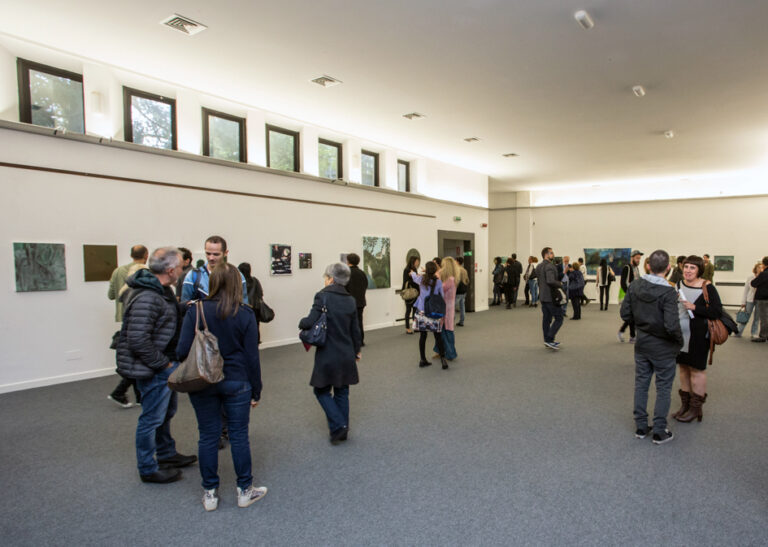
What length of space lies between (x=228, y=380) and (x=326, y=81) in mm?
5286

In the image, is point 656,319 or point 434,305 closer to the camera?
point 656,319

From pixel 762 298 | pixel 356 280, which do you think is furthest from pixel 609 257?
pixel 356 280

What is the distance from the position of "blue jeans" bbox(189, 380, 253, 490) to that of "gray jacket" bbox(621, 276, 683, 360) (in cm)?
357

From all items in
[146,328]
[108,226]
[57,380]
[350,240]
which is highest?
[108,226]

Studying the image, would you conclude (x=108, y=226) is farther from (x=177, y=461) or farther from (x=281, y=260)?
(x=177, y=461)

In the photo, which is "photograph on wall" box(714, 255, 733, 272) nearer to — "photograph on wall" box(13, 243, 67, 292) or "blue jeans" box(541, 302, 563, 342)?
"blue jeans" box(541, 302, 563, 342)

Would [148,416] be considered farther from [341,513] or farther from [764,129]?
[764,129]

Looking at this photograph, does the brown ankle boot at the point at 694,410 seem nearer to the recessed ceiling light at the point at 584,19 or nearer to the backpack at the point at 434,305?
the backpack at the point at 434,305

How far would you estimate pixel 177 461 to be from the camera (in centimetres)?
366

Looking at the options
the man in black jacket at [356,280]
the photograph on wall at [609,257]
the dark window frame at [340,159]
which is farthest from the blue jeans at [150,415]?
the photograph on wall at [609,257]

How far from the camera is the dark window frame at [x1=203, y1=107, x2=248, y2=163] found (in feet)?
25.6

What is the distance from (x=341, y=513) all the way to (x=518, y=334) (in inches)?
303

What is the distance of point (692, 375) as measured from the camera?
4.53m

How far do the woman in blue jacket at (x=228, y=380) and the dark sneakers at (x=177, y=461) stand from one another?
29.1 inches
